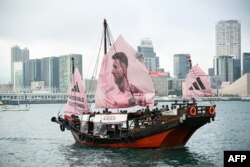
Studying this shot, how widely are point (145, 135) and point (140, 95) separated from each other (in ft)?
13.6

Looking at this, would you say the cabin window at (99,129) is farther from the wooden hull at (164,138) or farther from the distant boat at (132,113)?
the wooden hull at (164,138)

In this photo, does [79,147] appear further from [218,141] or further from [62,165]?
[218,141]

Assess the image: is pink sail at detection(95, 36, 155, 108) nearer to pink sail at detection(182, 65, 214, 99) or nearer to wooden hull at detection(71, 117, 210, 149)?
wooden hull at detection(71, 117, 210, 149)

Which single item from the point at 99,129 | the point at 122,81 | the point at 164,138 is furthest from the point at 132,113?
the point at 164,138

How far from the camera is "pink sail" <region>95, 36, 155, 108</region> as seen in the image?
45.4 meters

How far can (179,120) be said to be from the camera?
41.6 metres

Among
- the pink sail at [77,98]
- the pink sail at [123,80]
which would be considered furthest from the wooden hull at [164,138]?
the pink sail at [77,98]

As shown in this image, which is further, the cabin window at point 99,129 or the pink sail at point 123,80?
the pink sail at point 123,80

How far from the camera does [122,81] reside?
45625 mm

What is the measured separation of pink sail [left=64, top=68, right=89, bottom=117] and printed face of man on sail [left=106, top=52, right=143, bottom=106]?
5876 mm

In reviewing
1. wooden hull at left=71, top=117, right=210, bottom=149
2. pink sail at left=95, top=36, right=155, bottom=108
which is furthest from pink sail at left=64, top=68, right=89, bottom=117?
wooden hull at left=71, top=117, right=210, bottom=149

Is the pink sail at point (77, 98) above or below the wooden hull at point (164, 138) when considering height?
above

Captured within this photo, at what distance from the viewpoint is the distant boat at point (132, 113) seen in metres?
42.4

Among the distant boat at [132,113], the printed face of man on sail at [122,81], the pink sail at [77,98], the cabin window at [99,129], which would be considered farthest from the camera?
the pink sail at [77,98]
